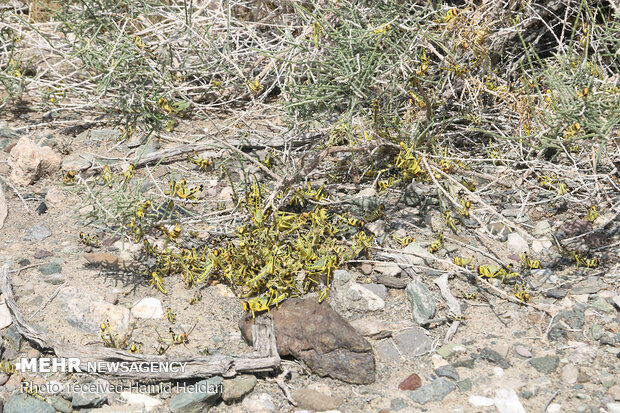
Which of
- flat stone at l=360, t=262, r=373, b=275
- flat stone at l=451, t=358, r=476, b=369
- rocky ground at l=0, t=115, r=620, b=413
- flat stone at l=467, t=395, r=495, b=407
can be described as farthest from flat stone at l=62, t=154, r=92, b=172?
flat stone at l=467, t=395, r=495, b=407

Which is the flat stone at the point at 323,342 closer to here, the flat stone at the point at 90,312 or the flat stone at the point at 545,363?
the flat stone at the point at 90,312

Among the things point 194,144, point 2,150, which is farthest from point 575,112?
point 2,150

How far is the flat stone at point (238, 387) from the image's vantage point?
2.30m

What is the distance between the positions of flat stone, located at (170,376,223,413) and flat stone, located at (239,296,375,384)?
27cm

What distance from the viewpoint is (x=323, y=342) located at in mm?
2432

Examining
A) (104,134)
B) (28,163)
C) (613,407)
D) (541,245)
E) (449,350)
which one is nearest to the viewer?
(613,407)

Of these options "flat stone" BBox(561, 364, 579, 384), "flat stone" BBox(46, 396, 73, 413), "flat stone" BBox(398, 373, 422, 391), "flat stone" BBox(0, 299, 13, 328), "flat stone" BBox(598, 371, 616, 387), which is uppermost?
"flat stone" BBox(598, 371, 616, 387)

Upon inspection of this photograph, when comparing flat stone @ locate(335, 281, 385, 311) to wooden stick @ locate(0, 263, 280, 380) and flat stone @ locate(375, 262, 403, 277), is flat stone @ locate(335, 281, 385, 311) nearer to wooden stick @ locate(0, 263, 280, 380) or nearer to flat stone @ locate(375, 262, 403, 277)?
flat stone @ locate(375, 262, 403, 277)

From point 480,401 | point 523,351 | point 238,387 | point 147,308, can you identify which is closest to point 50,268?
point 147,308

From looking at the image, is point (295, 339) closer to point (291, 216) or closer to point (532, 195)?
point (291, 216)

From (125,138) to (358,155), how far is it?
1409 millimetres

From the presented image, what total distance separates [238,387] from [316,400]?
28 centimetres

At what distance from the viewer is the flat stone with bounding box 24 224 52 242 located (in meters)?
3.09

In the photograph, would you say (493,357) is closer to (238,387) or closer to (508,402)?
(508,402)
